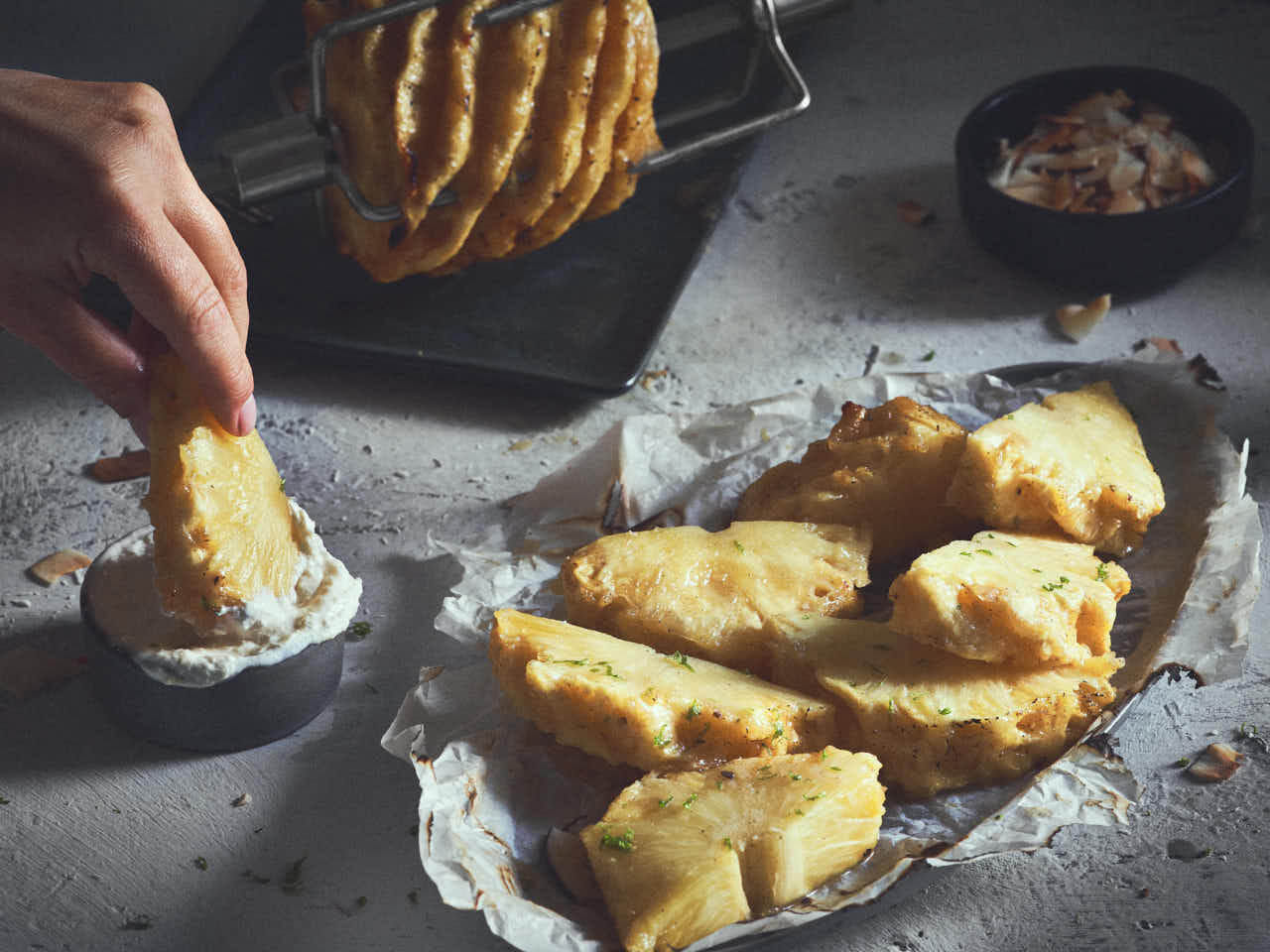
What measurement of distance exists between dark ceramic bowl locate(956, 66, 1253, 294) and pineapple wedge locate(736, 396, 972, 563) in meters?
0.83

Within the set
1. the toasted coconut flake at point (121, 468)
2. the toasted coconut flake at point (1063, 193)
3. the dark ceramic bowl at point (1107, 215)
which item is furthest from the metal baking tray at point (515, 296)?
the toasted coconut flake at point (1063, 193)

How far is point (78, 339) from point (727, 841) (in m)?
1.13

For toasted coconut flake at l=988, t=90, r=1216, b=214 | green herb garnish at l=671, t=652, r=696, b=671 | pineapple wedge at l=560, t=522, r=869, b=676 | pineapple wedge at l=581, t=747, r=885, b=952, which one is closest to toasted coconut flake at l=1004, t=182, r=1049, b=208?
toasted coconut flake at l=988, t=90, r=1216, b=214

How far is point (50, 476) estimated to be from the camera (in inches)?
102

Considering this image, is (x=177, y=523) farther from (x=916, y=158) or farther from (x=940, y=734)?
(x=916, y=158)

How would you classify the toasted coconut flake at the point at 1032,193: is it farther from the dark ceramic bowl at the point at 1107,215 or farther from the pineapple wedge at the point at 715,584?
the pineapple wedge at the point at 715,584

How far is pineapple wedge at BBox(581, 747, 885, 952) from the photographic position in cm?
154

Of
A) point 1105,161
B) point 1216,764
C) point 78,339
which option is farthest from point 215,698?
point 1105,161

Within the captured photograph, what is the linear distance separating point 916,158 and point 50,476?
211 centimetres

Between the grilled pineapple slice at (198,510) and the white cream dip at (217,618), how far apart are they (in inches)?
1.5

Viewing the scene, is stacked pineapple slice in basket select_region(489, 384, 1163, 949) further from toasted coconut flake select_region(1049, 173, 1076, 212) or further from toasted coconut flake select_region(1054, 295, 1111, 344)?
toasted coconut flake select_region(1049, 173, 1076, 212)

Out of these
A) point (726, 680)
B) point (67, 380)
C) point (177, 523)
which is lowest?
point (67, 380)

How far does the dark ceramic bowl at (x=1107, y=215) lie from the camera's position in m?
2.74

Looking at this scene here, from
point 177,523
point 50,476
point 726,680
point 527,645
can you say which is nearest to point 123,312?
point 50,476
